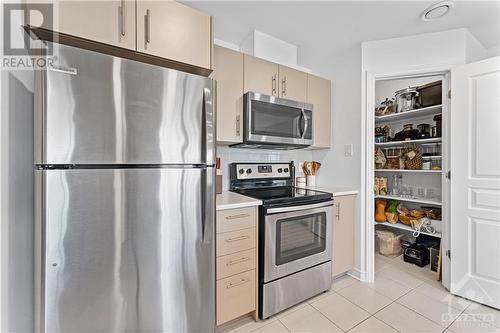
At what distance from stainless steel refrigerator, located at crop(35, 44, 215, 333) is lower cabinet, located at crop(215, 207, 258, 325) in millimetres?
215

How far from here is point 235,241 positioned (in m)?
1.50

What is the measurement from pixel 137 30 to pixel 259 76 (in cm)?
101

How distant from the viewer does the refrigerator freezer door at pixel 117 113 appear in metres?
0.90

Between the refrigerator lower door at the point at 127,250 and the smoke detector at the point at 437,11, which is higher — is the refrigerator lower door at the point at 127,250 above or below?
below

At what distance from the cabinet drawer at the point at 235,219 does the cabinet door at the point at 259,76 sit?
1.01 m

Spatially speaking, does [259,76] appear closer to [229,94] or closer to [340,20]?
[229,94]

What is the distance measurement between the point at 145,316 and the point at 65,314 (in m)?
0.32

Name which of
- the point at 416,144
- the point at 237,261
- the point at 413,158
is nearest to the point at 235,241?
the point at 237,261

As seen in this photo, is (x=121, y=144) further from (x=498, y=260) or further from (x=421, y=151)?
(x=421, y=151)

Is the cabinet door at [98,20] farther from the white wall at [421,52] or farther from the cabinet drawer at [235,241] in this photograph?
the white wall at [421,52]

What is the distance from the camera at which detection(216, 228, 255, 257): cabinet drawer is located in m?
1.45

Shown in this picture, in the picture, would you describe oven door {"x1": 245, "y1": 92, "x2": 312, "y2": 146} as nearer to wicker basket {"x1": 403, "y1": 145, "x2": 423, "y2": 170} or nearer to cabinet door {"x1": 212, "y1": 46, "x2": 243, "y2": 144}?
cabinet door {"x1": 212, "y1": 46, "x2": 243, "y2": 144}

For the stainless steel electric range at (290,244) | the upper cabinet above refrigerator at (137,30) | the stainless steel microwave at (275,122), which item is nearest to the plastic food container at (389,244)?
the stainless steel electric range at (290,244)

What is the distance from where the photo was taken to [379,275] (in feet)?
7.60
